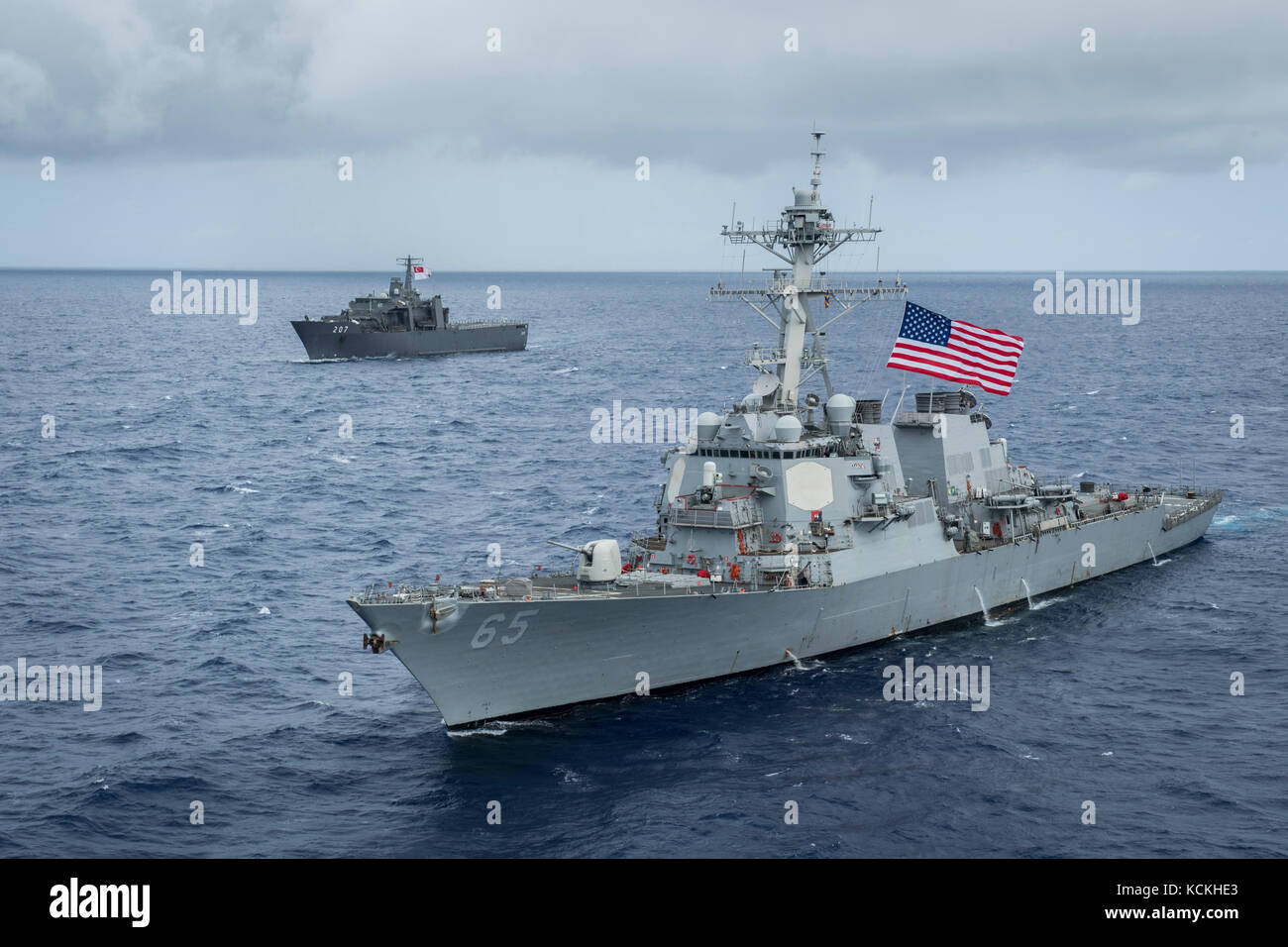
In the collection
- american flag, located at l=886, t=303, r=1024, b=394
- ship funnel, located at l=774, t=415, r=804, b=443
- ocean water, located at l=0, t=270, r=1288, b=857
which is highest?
american flag, located at l=886, t=303, r=1024, b=394

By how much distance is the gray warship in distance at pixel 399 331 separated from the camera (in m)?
116

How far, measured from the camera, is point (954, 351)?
131ft

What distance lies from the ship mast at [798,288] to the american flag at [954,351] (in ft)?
4.59

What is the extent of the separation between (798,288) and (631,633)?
13.6 meters

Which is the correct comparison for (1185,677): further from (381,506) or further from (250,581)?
(381,506)

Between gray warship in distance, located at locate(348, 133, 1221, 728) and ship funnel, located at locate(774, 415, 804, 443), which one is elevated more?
ship funnel, located at locate(774, 415, 804, 443)

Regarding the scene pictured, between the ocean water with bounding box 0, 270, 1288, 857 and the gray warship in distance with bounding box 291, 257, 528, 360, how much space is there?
4563cm

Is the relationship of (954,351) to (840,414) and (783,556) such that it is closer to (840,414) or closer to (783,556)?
(840,414)

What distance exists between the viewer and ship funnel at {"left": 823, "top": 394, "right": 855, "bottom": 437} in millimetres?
37406
